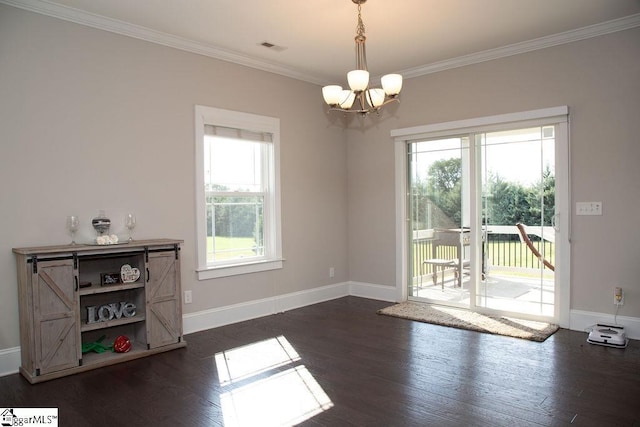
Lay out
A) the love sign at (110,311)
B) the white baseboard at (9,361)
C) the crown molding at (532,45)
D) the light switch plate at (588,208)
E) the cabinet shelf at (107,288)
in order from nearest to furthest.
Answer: the white baseboard at (9,361) < the cabinet shelf at (107,288) < the love sign at (110,311) < the crown molding at (532,45) < the light switch plate at (588,208)

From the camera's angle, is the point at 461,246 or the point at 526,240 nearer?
the point at 526,240

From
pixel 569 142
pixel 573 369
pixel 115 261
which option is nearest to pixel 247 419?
pixel 115 261

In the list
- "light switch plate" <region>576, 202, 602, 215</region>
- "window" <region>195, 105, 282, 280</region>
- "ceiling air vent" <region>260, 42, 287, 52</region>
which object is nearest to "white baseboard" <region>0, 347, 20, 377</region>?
"window" <region>195, 105, 282, 280</region>

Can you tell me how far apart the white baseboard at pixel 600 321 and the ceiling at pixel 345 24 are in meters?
2.60

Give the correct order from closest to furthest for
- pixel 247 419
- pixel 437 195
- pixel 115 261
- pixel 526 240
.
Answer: pixel 247 419
pixel 115 261
pixel 526 240
pixel 437 195

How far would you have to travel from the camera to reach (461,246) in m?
5.09

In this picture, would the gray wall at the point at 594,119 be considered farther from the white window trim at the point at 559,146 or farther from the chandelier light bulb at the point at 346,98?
the chandelier light bulb at the point at 346,98

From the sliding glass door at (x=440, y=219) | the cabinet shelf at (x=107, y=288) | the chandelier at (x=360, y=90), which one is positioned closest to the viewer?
the chandelier at (x=360, y=90)

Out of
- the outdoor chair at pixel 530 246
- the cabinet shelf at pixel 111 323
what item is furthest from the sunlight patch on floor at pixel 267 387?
the outdoor chair at pixel 530 246

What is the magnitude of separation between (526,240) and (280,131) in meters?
2.93

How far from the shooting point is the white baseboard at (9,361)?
3266mm

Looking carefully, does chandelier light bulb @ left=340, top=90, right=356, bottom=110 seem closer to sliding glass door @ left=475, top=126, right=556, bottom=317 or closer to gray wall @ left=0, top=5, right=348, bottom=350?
gray wall @ left=0, top=5, right=348, bottom=350

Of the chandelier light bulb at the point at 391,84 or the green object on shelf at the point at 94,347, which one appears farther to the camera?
the green object on shelf at the point at 94,347

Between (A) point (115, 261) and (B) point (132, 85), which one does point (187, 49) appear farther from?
(A) point (115, 261)
